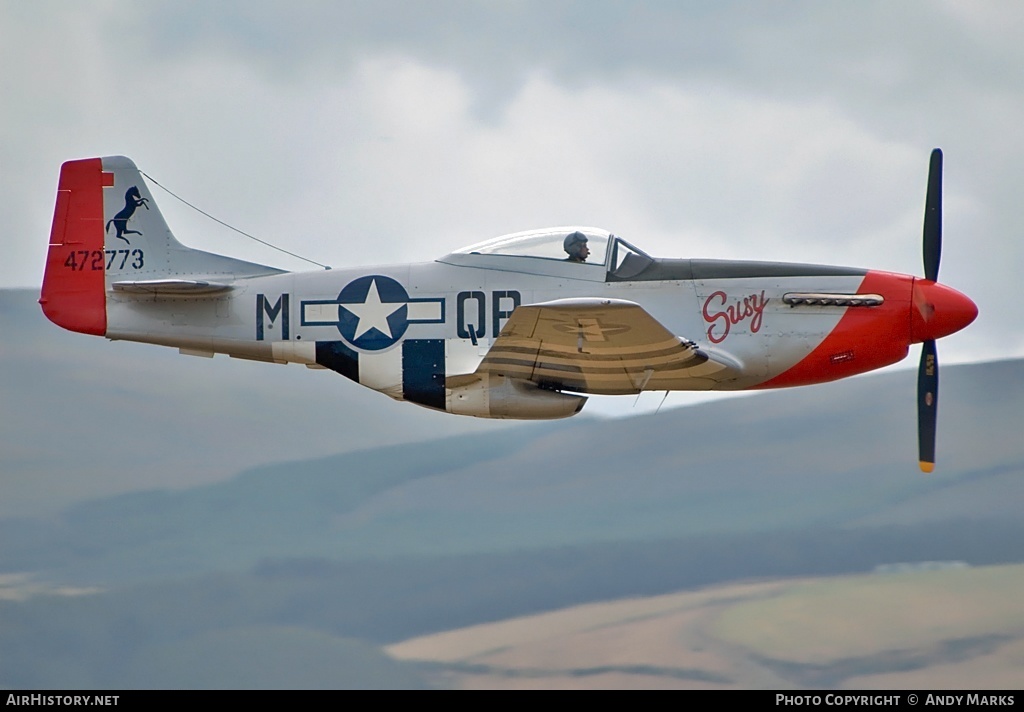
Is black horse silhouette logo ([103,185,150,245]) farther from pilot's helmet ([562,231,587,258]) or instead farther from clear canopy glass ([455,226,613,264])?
pilot's helmet ([562,231,587,258])

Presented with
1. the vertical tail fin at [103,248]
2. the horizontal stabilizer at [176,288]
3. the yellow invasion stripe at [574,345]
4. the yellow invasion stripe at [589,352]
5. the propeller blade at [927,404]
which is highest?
the vertical tail fin at [103,248]

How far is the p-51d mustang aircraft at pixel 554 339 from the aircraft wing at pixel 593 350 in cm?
3

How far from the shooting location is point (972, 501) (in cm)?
1577

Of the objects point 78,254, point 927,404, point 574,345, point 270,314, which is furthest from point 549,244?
point 78,254

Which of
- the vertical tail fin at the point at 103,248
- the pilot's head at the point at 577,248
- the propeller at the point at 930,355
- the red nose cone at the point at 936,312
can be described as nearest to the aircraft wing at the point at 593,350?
the pilot's head at the point at 577,248

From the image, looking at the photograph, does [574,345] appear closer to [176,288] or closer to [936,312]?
[936,312]

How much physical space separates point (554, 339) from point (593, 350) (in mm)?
388

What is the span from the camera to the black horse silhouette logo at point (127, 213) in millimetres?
12562

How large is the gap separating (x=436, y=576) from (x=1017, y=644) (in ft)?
22.5

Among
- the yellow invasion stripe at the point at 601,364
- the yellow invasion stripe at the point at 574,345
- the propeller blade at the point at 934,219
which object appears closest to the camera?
the yellow invasion stripe at the point at 574,345

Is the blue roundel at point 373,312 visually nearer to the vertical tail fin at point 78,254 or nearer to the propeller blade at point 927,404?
the vertical tail fin at point 78,254

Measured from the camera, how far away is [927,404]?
1187cm

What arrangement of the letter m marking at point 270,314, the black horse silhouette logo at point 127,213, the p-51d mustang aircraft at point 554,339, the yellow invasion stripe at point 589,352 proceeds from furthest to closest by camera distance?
the black horse silhouette logo at point 127,213, the letter m marking at point 270,314, the p-51d mustang aircraft at point 554,339, the yellow invasion stripe at point 589,352
